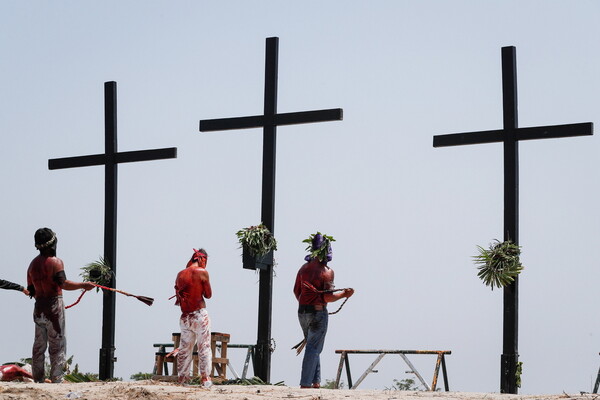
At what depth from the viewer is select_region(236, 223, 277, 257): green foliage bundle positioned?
1770cm

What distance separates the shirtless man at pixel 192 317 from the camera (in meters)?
15.3

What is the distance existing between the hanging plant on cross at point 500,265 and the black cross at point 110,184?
591cm

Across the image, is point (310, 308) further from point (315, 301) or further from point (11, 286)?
point (11, 286)

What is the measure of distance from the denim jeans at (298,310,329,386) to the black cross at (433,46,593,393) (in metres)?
2.86

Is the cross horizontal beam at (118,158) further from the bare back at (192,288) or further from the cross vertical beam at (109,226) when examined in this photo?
the bare back at (192,288)

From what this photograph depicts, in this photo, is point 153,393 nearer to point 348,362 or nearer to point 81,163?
point 348,362

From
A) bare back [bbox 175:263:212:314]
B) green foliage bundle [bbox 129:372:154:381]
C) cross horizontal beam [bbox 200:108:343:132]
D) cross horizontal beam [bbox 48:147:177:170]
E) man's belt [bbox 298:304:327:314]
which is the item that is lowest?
green foliage bundle [bbox 129:372:154:381]

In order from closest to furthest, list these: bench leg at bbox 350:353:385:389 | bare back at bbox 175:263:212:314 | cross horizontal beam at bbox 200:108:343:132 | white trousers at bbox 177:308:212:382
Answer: white trousers at bbox 177:308:212:382 < bare back at bbox 175:263:212:314 < bench leg at bbox 350:353:385:389 < cross horizontal beam at bbox 200:108:343:132

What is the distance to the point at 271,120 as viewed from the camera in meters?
18.4

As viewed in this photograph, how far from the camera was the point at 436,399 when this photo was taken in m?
12.7

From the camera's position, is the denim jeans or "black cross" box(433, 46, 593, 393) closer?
the denim jeans

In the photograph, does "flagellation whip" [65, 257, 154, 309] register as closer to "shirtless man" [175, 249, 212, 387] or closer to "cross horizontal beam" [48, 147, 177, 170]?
"cross horizontal beam" [48, 147, 177, 170]

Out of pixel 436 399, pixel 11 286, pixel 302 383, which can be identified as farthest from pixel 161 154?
pixel 436 399

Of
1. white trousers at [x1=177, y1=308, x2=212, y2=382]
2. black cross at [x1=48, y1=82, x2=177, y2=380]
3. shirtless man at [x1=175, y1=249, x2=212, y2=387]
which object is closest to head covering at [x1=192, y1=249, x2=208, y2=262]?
shirtless man at [x1=175, y1=249, x2=212, y2=387]
